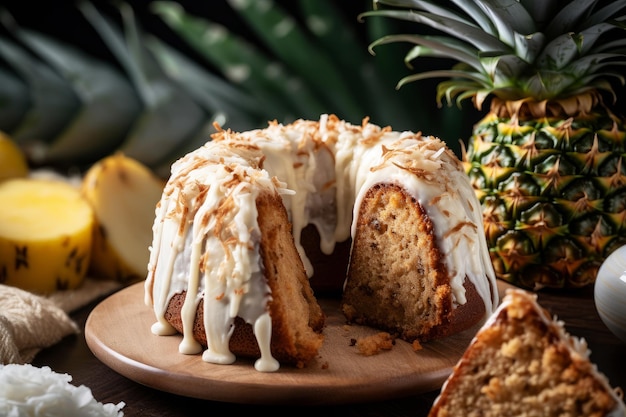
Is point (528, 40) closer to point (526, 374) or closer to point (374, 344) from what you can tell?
point (374, 344)

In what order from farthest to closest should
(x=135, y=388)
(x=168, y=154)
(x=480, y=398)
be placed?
(x=168, y=154), (x=135, y=388), (x=480, y=398)

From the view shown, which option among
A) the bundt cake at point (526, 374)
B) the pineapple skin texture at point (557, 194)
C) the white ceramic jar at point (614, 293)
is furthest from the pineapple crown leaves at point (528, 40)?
the bundt cake at point (526, 374)

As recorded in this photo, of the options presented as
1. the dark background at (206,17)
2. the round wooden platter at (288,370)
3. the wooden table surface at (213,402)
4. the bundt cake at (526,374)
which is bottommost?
the wooden table surface at (213,402)

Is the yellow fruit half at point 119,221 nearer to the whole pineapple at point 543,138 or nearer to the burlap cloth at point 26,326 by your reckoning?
the burlap cloth at point 26,326

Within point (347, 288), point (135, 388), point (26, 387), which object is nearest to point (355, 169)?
point (347, 288)

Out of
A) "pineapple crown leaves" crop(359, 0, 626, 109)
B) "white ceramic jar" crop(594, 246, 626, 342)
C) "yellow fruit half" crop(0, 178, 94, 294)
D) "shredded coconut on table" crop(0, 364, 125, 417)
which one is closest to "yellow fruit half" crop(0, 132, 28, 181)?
"yellow fruit half" crop(0, 178, 94, 294)

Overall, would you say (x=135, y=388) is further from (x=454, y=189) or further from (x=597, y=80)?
(x=597, y=80)
